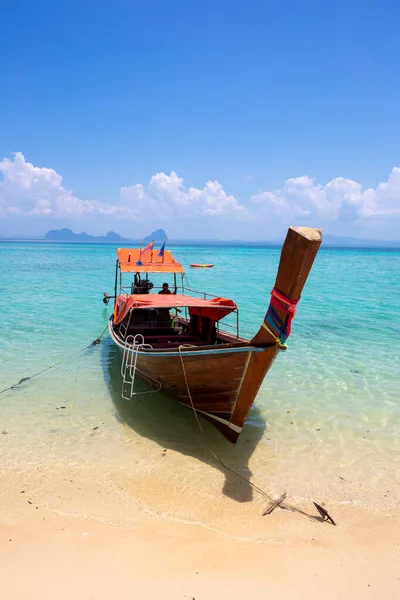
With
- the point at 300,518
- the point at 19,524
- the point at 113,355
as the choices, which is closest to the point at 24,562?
the point at 19,524

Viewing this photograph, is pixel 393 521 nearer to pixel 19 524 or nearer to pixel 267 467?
pixel 267 467

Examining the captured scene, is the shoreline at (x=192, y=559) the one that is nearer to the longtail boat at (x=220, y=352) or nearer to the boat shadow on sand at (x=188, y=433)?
the boat shadow on sand at (x=188, y=433)

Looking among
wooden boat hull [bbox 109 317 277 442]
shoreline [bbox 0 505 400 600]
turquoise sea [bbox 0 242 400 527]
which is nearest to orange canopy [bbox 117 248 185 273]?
turquoise sea [bbox 0 242 400 527]

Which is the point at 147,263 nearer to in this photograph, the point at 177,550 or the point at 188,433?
the point at 188,433

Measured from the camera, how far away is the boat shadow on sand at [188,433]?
254 inches

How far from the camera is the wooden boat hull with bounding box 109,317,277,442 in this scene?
6.37 meters

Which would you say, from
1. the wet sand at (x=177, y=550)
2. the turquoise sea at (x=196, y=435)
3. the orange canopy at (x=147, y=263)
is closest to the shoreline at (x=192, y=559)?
the wet sand at (x=177, y=550)

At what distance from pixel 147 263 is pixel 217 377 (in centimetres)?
637

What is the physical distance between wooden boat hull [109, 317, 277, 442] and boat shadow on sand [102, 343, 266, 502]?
0.29 meters

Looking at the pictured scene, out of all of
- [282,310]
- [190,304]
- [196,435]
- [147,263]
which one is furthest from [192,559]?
[147,263]

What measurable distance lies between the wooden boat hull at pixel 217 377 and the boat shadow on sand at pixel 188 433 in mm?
289

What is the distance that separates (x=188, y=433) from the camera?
764cm

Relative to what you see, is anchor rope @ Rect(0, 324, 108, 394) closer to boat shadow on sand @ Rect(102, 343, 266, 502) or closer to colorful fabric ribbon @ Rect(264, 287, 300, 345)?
boat shadow on sand @ Rect(102, 343, 266, 502)

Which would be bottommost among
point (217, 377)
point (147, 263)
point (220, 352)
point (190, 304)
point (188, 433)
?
point (188, 433)
